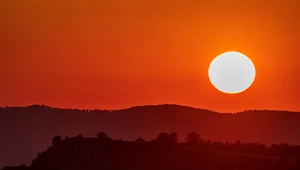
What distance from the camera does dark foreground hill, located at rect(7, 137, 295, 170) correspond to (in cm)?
7426

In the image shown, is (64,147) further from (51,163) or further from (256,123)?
(256,123)

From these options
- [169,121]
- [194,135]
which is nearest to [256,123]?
[169,121]

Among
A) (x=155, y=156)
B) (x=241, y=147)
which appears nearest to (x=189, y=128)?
(x=241, y=147)

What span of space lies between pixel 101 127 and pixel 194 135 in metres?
97.9

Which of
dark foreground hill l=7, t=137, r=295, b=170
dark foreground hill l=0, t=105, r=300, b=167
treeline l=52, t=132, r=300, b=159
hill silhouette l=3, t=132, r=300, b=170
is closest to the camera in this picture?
dark foreground hill l=7, t=137, r=295, b=170

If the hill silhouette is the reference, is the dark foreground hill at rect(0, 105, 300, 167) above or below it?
above

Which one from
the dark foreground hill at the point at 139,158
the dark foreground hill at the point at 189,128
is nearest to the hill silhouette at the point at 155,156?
the dark foreground hill at the point at 139,158

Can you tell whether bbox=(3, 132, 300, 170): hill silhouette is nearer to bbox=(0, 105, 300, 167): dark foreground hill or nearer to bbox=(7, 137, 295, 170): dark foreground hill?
bbox=(7, 137, 295, 170): dark foreground hill

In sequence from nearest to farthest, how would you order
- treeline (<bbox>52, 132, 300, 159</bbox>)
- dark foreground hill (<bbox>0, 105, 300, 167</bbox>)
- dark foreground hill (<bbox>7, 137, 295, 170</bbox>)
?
dark foreground hill (<bbox>7, 137, 295, 170</bbox>) < treeline (<bbox>52, 132, 300, 159</bbox>) < dark foreground hill (<bbox>0, 105, 300, 167</bbox>)

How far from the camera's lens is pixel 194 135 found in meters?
96.9

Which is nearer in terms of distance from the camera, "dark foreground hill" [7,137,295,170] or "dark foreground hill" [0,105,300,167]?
"dark foreground hill" [7,137,295,170]

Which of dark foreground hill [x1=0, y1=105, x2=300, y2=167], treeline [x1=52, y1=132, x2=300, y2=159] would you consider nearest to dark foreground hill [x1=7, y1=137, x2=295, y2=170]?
treeline [x1=52, y1=132, x2=300, y2=159]

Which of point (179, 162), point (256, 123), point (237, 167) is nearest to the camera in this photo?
point (237, 167)

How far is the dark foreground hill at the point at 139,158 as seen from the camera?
74.3 metres
